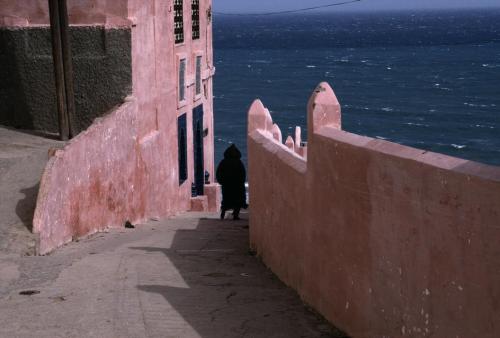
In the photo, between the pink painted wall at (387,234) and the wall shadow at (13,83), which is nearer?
the pink painted wall at (387,234)

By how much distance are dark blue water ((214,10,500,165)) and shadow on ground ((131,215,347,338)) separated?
4101cm

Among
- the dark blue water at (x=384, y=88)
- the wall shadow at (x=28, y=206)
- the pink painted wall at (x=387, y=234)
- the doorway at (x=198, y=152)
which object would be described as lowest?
the dark blue water at (x=384, y=88)

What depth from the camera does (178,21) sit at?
71.6 feet

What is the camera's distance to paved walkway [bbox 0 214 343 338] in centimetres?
823

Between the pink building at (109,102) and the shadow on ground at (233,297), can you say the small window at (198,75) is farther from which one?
the shadow on ground at (233,297)

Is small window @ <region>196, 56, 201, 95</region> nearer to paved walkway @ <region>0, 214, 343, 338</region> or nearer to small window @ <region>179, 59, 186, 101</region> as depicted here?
small window @ <region>179, 59, 186, 101</region>

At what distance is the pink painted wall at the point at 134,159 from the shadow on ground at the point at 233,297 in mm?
1419

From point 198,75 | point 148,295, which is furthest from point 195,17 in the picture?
point 148,295

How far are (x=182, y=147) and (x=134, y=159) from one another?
18.5 ft

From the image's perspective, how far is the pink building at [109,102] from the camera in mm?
13914

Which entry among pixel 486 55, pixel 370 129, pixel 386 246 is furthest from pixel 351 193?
pixel 486 55

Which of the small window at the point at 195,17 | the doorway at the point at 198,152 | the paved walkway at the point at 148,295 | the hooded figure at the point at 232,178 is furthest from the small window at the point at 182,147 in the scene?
the paved walkway at the point at 148,295

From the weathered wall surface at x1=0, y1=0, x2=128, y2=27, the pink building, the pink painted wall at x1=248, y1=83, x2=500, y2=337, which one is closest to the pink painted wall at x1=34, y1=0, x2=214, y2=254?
the pink building

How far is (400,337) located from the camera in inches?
265
